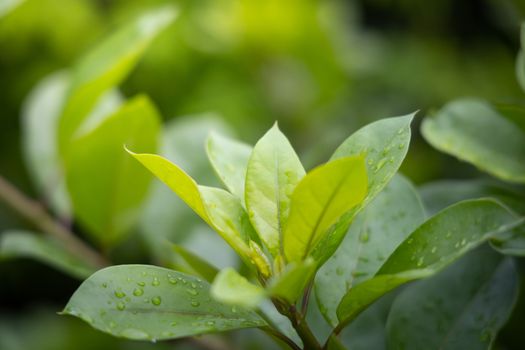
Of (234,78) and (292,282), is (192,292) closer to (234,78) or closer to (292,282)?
(292,282)

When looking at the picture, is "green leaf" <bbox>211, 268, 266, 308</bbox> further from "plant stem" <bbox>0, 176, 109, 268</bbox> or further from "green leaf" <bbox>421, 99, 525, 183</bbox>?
"plant stem" <bbox>0, 176, 109, 268</bbox>

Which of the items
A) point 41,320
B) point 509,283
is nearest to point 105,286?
point 509,283

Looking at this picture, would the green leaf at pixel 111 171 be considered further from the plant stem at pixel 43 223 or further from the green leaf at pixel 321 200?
the green leaf at pixel 321 200

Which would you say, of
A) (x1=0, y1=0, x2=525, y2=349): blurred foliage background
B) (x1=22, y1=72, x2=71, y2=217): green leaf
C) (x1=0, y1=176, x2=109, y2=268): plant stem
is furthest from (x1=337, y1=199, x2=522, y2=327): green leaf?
(x1=0, y1=0, x2=525, y2=349): blurred foliage background

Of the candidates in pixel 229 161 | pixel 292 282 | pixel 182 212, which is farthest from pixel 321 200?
pixel 182 212

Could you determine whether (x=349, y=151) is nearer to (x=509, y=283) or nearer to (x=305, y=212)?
(x=305, y=212)


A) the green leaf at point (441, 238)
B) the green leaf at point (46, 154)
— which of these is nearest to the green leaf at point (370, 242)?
the green leaf at point (441, 238)
